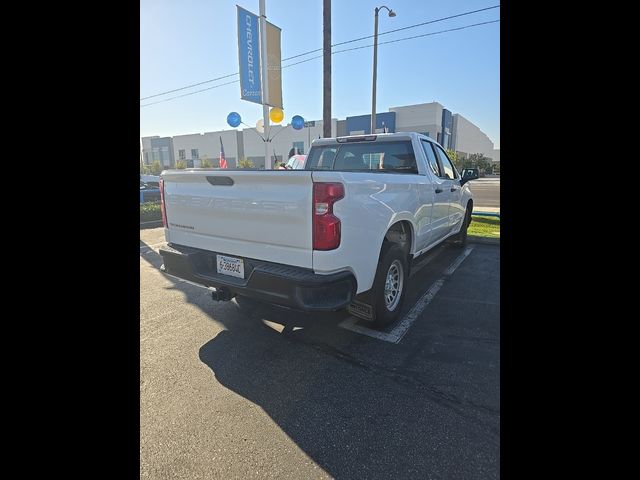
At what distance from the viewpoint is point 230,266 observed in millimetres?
3064

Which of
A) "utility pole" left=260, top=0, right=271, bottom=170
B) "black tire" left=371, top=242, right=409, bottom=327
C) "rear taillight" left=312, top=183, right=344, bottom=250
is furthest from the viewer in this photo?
"utility pole" left=260, top=0, right=271, bottom=170

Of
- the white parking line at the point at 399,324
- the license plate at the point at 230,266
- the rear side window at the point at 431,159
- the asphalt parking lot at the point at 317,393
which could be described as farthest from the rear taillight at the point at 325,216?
the rear side window at the point at 431,159

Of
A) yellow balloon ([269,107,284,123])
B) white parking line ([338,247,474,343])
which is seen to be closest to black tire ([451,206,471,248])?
white parking line ([338,247,474,343])

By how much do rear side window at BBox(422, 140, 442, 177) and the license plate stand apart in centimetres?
292

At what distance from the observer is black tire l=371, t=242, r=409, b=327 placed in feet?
10.7

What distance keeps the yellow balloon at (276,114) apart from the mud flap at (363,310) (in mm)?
11495

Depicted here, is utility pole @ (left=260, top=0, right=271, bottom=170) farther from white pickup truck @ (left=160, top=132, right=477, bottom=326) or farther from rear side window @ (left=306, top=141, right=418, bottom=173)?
white pickup truck @ (left=160, top=132, right=477, bottom=326)

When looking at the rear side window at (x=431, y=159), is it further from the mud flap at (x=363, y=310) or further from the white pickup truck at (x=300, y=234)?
the mud flap at (x=363, y=310)

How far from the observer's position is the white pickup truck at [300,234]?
8.46 feet
